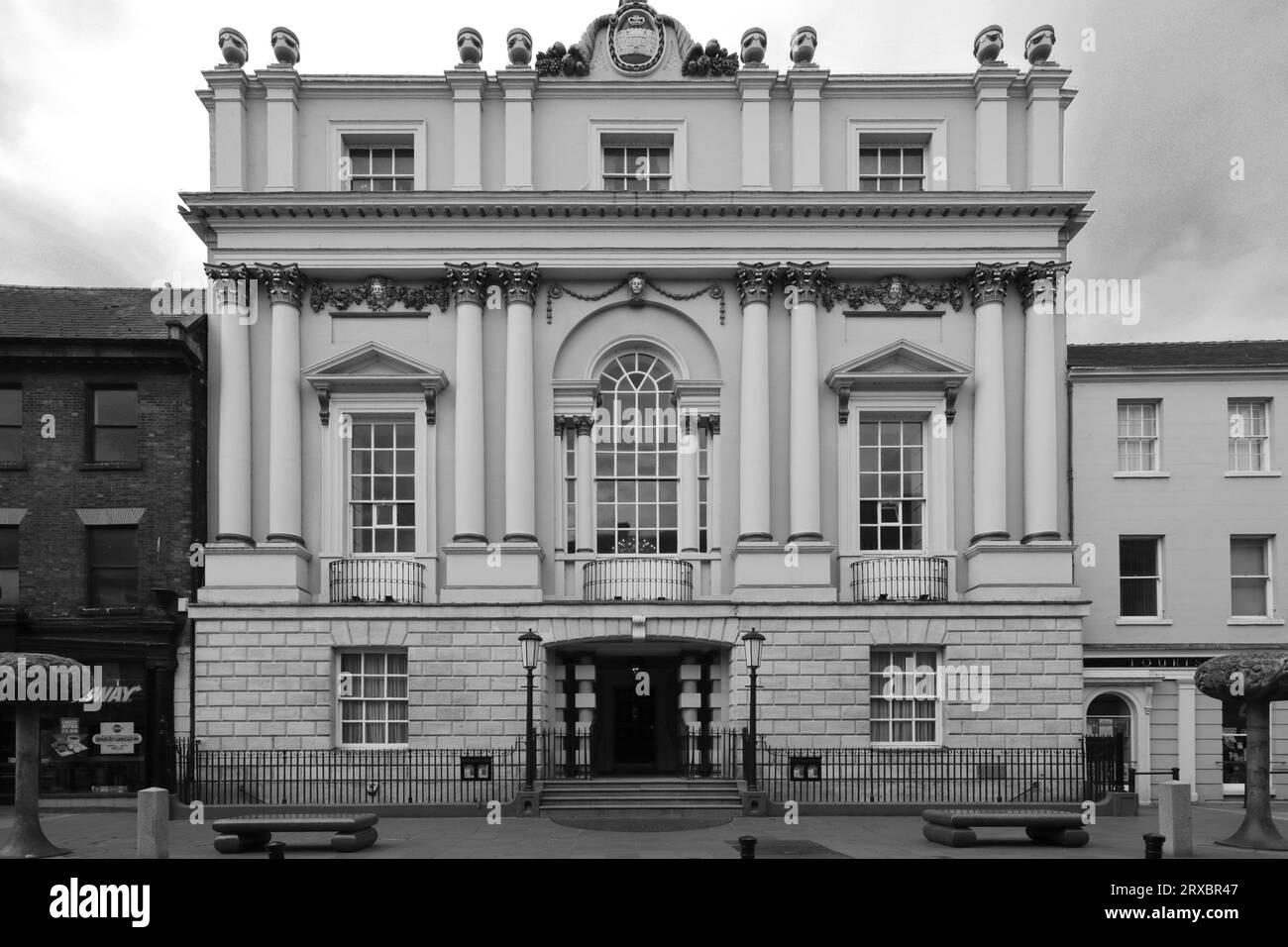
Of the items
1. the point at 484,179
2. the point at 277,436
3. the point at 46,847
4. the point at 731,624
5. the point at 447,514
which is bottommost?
the point at 46,847

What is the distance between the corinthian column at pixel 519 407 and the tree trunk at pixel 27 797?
31.0 ft

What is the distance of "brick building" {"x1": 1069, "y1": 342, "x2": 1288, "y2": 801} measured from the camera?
75.6 ft

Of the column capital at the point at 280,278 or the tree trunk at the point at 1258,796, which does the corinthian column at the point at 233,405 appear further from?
the tree trunk at the point at 1258,796

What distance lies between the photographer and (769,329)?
74.8ft

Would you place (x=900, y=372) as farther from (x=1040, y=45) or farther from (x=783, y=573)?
(x=1040, y=45)

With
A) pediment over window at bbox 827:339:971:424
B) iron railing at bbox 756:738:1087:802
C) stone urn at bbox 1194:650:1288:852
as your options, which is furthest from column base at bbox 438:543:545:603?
stone urn at bbox 1194:650:1288:852

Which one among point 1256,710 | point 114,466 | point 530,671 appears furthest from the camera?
point 114,466

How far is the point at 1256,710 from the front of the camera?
617 inches

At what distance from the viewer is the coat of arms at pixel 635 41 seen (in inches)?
916

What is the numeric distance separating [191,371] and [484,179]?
7650 mm

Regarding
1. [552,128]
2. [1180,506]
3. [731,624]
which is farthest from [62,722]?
[1180,506]

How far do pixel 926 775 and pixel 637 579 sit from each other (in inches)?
280

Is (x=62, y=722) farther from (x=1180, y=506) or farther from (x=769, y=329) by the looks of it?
(x=1180, y=506)

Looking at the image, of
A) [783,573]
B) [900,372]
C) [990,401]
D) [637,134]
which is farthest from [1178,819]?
[637,134]
